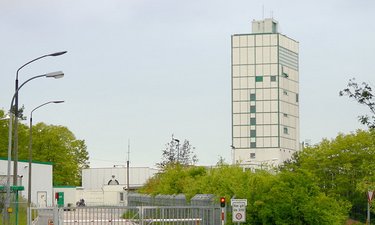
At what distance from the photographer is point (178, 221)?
137 feet

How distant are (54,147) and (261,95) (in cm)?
4027

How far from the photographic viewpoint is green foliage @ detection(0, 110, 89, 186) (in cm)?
11156

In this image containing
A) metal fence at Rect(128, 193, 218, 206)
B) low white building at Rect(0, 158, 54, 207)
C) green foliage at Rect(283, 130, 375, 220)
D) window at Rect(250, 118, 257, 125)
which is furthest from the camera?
window at Rect(250, 118, 257, 125)

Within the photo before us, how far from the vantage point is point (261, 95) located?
150m

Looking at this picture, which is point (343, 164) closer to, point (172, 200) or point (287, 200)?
point (172, 200)

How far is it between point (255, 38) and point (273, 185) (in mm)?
111643

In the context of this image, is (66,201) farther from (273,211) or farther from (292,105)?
(273,211)

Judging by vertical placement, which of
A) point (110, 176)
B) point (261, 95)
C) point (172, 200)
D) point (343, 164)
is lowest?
point (172, 200)

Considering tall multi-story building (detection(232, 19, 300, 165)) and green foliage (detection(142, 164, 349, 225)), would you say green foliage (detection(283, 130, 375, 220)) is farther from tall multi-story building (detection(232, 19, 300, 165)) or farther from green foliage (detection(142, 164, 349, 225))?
tall multi-story building (detection(232, 19, 300, 165))

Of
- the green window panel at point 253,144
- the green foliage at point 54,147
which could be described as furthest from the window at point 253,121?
the green foliage at point 54,147

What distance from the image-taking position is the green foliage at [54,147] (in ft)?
366

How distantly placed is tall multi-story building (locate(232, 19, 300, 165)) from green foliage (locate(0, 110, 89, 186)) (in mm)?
27546

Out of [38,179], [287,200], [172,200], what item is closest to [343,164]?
[172,200]

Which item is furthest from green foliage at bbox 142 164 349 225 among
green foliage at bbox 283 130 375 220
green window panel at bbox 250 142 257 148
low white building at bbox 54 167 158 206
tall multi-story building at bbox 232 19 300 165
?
green window panel at bbox 250 142 257 148
